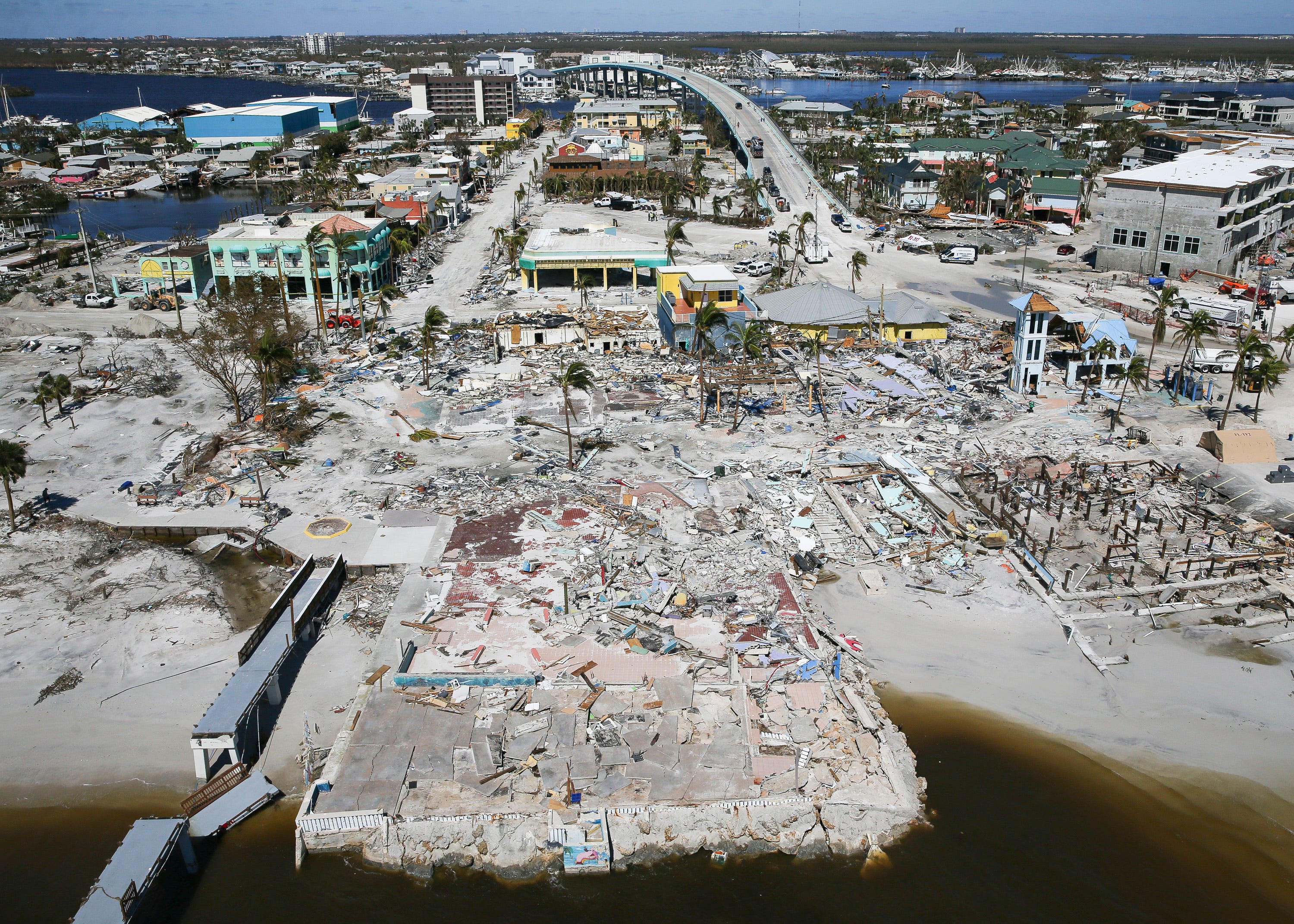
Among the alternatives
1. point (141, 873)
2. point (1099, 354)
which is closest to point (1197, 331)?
point (1099, 354)

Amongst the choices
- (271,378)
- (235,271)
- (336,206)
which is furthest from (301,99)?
(271,378)

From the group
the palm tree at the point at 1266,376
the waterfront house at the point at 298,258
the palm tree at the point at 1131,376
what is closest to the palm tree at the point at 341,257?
the waterfront house at the point at 298,258

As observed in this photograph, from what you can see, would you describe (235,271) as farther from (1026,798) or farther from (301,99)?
(301,99)

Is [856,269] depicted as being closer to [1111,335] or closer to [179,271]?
[1111,335]

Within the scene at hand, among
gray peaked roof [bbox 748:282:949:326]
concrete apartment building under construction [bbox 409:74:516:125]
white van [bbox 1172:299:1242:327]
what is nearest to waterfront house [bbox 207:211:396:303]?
gray peaked roof [bbox 748:282:949:326]

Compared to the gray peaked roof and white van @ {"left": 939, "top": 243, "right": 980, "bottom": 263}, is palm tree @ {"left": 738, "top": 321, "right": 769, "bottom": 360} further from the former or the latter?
white van @ {"left": 939, "top": 243, "right": 980, "bottom": 263}

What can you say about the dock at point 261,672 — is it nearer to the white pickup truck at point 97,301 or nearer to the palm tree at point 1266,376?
the palm tree at point 1266,376
